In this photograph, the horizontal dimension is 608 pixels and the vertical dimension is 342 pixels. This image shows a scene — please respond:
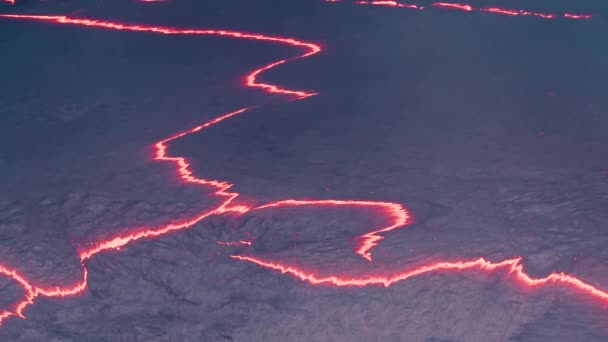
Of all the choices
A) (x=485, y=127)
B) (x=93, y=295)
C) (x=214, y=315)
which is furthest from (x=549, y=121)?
(x=93, y=295)

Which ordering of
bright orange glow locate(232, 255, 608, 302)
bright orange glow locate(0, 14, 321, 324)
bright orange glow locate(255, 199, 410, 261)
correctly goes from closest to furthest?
bright orange glow locate(232, 255, 608, 302) < bright orange glow locate(0, 14, 321, 324) < bright orange glow locate(255, 199, 410, 261)

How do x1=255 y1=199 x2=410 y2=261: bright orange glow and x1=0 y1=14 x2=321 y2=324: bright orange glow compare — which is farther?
x1=255 y1=199 x2=410 y2=261: bright orange glow

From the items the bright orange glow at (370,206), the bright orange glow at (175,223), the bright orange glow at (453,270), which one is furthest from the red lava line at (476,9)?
the bright orange glow at (453,270)

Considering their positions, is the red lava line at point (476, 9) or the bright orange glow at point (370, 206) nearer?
the bright orange glow at point (370, 206)

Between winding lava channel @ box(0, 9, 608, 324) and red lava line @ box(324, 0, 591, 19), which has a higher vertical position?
red lava line @ box(324, 0, 591, 19)

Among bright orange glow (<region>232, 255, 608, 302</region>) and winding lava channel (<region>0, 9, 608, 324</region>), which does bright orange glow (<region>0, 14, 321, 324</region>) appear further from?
bright orange glow (<region>232, 255, 608, 302</region>)

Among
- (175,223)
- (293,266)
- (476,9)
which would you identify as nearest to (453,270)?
(293,266)

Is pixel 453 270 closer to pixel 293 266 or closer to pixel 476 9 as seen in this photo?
pixel 293 266

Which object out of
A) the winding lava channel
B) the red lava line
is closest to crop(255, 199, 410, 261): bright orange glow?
the winding lava channel

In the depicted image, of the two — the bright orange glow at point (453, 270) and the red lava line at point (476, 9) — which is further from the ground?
the red lava line at point (476, 9)

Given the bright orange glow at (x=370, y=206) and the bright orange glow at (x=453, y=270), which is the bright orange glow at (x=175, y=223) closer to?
the bright orange glow at (x=370, y=206)

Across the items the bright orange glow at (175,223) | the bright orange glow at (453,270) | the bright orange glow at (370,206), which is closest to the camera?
the bright orange glow at (453,270)
